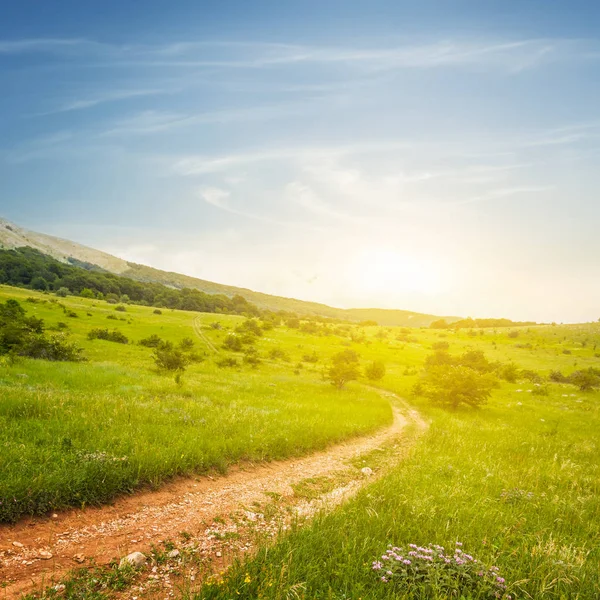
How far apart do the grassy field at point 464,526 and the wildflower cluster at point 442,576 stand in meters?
0.06

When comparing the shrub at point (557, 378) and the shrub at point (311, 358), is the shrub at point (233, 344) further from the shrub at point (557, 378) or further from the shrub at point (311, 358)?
the shrub at point (557, 378)

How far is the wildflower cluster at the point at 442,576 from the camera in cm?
391

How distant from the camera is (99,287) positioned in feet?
456

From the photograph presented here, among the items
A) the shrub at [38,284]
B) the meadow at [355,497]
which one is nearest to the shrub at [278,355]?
the meadow at [355,497]

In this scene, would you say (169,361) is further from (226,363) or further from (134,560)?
(134,560)

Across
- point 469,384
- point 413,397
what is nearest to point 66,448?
point 469,384

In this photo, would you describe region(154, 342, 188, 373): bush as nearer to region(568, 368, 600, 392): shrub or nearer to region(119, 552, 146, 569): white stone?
region(119, 552, 146, 569): white stone

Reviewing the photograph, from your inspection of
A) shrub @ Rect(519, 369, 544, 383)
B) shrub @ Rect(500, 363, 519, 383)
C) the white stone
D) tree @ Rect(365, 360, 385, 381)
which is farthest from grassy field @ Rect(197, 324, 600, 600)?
shrub @ Rect(519, 369, 544, 383)

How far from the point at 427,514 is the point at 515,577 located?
1912mm

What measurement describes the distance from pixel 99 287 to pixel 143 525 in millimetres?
155817

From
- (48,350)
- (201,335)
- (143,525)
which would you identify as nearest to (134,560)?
(143,525)

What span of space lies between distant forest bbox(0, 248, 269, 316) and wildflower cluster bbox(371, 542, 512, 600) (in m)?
129

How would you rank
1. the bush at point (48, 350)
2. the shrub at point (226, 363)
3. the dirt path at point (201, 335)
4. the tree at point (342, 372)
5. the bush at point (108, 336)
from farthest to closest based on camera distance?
1. the dirt path at point (201, 335)
2. the bush at point (108, 336)
3. the shrub at point (226, 363)
4. the tree at point (342, 372)
5. the bush at point (48, 350)

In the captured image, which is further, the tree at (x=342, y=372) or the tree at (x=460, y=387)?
the tree at (x=342, y=372)
